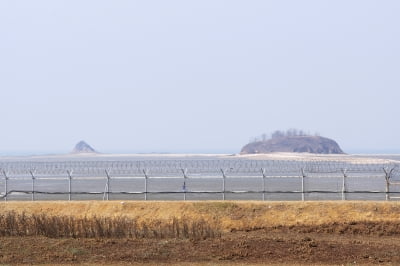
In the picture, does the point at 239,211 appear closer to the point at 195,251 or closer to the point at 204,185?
the point at 195,251

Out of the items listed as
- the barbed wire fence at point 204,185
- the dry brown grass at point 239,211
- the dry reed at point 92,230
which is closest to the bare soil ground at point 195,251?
the dry reed at point 92,230

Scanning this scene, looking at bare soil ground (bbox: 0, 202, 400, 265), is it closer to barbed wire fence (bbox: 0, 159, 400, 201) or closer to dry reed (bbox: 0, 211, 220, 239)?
dry reed (bbox: 0, 211, 220, 239)

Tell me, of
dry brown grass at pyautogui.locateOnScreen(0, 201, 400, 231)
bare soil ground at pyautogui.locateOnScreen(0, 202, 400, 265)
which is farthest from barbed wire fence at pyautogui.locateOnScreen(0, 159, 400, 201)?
bare soil ground at pyautogui.locateOnScreen(0, 202, 400, 265)

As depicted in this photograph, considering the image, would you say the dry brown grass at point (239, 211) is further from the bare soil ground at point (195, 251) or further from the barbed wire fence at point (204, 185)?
the bare soil ground at point (195, 251)

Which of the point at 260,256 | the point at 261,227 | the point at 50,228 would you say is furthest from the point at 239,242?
the point at 261,227

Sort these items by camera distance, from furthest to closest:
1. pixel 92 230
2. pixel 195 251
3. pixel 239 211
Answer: pixel 239 211
pixel 92 230
pixel 195 251

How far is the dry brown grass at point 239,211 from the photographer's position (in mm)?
39625

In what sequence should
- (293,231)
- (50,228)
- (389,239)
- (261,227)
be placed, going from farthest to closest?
1. (261,227)
2. (293,231)
3. (389,239)
4. (50,228)

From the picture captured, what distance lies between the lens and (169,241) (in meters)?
28.6

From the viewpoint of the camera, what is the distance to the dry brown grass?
3962 cm

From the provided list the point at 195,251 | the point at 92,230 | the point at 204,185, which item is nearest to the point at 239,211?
the point at 92,230

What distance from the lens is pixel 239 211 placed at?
40.8m

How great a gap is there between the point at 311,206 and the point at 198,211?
5.23m

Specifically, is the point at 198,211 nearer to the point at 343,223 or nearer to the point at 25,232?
the point at 343,223
